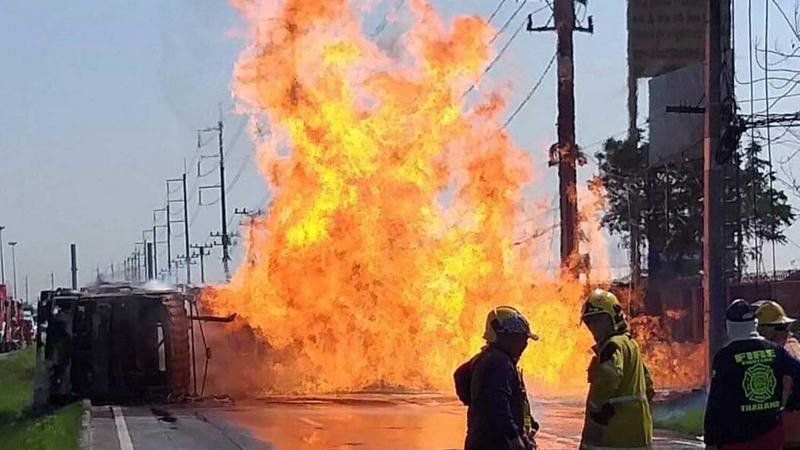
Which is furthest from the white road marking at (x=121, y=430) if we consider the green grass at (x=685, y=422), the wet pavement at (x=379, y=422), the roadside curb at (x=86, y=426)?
the green grass at (x=685, y=422)

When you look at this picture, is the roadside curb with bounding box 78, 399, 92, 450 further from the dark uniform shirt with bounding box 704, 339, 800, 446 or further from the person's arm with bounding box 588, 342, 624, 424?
the dark uniform shirt with bounding box 704, 339, 800, 446

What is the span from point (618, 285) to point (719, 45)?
2003 cm

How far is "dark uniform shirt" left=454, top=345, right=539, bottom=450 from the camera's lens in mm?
7457

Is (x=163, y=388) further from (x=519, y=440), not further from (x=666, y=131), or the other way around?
(x=519, y=440)

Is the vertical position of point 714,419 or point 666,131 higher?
point 666,131

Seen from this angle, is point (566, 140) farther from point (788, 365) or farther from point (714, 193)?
point (788, 365)

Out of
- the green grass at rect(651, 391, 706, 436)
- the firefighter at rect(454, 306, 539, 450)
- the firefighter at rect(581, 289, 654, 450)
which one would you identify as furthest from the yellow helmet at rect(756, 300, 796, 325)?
the green grass at rect(651, 391, 706, 436)

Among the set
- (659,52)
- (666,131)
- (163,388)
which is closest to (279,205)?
(163,388)

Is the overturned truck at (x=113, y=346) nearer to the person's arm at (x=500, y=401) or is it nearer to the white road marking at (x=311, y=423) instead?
the white road marking at (x=311, y=423)

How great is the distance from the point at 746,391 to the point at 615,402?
84 cm

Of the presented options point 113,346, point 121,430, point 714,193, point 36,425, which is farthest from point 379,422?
point 113,346

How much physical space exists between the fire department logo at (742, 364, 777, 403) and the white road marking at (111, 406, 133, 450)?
11424mm

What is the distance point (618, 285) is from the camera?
38.6m

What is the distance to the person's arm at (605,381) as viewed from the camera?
754cm
